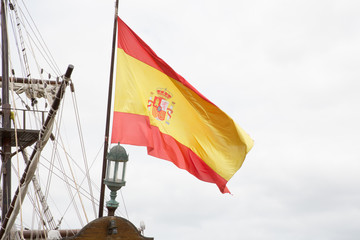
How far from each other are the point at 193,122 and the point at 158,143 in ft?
4.88

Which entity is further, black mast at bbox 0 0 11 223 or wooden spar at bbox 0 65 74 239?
black mast at bbox 0 0 11 223

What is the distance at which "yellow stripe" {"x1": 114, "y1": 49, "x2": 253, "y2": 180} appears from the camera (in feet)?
51.1

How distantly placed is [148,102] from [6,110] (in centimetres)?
1060

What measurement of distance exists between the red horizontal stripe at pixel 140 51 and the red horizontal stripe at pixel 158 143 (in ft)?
5.47

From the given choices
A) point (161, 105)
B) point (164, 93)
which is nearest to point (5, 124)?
point (164, 93)

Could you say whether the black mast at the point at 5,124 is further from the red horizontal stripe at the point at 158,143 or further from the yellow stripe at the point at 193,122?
the red horizontal stripe at the point at 158,143

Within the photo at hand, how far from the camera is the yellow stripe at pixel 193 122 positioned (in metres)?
15.6

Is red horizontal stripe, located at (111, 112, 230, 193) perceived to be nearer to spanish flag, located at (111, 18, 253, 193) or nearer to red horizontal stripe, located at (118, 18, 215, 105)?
spanish flag, located at (111, 18, 253, 193)

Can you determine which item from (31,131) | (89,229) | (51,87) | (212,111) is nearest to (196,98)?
(212,111)

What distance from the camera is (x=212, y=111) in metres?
16.3

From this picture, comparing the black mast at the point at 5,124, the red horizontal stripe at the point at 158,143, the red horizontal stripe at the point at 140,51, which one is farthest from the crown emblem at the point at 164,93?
the black mast at the point at 5,124

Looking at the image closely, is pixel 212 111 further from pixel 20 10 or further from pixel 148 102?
pixel 20 10

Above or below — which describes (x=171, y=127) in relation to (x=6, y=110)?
below

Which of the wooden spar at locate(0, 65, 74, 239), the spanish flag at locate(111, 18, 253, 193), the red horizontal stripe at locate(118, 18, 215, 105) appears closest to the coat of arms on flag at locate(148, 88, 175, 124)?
the spanish flag at locate(111, 18, 253, 193)
